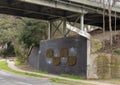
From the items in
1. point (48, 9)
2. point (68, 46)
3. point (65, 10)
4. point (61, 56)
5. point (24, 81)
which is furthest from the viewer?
point (61, 56)

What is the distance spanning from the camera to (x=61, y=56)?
29.6 meters

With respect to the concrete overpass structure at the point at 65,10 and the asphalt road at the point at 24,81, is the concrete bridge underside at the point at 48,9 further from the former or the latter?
the asphalt road at the point at 24,81

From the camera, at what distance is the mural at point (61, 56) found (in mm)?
27744

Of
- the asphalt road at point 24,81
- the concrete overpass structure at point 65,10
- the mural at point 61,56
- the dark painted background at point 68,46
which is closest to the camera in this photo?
the asphalt road at point 24,81

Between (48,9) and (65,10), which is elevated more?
(48,9)

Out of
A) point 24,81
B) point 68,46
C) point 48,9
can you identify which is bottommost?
point 24,81

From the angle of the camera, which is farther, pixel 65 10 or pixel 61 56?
pixel 61 56

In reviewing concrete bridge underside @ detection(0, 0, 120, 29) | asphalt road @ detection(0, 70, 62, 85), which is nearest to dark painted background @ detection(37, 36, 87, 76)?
concrete bridge underside @ detection(0, 0, 120, 29)

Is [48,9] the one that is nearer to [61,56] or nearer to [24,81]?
[61,56]

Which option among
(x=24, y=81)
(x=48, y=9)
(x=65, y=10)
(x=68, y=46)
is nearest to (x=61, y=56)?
(x=68, y=46)

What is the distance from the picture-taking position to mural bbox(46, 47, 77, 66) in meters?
27.7

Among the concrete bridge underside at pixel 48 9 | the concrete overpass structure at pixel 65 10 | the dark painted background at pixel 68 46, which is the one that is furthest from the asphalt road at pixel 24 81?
the concrete bridge underside at pixel 48 9

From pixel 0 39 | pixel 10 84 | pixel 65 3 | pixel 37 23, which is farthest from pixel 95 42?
pixel 0 39

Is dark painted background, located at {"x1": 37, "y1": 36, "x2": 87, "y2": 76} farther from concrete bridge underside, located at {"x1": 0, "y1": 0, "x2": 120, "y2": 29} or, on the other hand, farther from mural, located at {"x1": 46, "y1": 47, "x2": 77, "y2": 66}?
concrete bridge underside, located at {"x1": 0, "y1": 0, "x2": 120, "y2": 29}
